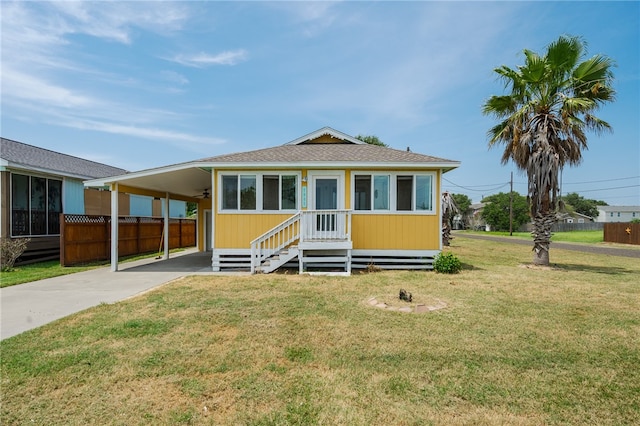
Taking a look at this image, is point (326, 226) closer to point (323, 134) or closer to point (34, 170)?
point (323, 134)

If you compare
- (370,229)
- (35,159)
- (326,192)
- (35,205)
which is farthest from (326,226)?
(35,159)

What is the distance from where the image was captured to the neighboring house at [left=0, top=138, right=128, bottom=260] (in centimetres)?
1009

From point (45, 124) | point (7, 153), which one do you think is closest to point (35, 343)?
point (7, 153)

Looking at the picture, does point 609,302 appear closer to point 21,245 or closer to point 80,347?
point 80,347

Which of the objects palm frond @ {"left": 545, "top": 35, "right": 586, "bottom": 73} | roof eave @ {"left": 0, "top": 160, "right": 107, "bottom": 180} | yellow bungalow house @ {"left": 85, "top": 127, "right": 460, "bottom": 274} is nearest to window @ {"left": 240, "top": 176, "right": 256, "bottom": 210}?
yellow bungalow house @ {"left": 85, "top": 127, "right": 460, "bottom": 274}

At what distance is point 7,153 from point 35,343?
36.5ft

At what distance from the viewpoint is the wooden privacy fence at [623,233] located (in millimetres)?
21406

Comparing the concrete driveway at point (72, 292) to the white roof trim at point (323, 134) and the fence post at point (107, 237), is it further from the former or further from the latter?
the white roof trim at point (323, 134)

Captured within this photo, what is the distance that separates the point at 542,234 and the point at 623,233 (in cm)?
1884

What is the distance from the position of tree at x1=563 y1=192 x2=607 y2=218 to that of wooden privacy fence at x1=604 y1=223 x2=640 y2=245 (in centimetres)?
6386

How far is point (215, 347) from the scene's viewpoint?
12.3 feet

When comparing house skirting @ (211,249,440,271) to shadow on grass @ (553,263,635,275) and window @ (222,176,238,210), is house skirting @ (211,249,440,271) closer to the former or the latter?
window @ (222,176,238,210)

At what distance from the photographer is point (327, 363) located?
132 inches

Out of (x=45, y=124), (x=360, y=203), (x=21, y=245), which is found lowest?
(x=21, y=245)
